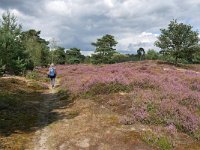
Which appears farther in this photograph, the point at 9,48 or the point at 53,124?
the point at 9,48

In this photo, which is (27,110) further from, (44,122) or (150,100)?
(150,100)

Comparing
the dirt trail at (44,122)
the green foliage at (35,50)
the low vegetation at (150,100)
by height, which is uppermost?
the green foliage at (35,50)

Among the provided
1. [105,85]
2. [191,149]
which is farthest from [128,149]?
[105,85]

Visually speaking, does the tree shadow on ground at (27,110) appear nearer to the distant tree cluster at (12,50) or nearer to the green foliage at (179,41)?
the distant tree cluster at (12,50)

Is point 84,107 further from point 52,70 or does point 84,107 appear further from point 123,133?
point 52,70

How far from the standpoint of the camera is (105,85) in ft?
85.7

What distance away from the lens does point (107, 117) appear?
1903 centimetres

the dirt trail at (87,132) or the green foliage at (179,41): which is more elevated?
the green foliage at (179,41)

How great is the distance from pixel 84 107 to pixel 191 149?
8987 millimetres

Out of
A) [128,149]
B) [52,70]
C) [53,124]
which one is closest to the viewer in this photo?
[128,149]

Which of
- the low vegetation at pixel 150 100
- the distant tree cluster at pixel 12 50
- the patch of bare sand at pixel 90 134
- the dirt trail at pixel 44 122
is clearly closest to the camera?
the patch of bare sand at pixel 90 134

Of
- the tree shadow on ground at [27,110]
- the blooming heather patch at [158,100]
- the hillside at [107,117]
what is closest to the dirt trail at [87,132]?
the hillside at [107,117]

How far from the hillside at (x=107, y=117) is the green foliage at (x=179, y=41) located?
48.0 meters

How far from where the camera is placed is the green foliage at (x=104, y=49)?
350ft
